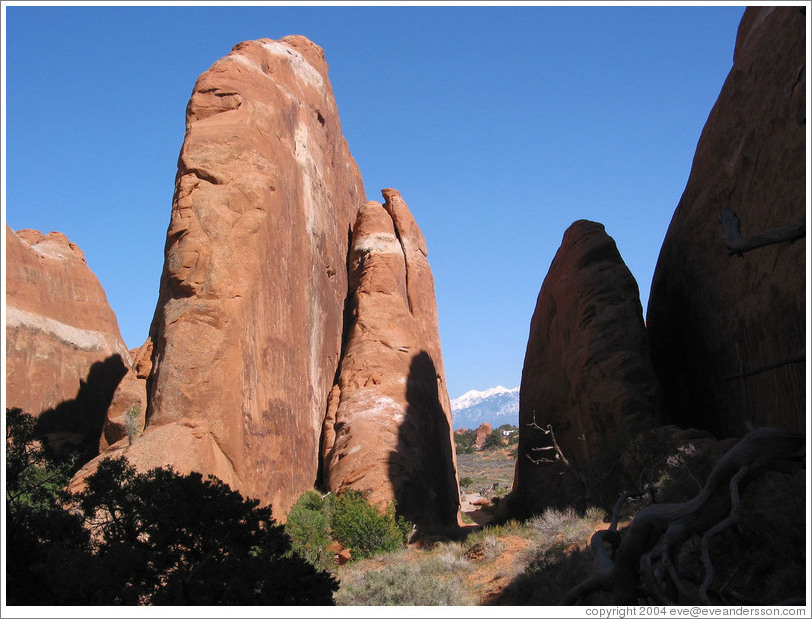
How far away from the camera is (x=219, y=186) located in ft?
65.9

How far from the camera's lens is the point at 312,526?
2009cm

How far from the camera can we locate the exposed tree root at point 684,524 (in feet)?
25.7

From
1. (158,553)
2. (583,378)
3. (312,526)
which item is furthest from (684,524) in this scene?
(583,378)

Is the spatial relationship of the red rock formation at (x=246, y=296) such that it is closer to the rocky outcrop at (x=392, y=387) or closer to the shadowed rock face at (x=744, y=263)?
the rocky outcrop at (x=392, y=387)

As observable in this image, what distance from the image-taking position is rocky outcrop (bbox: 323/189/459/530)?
2350cm

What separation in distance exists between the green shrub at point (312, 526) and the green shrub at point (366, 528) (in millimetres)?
420

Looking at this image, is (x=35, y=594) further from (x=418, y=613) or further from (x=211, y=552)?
(x=418, y=613)

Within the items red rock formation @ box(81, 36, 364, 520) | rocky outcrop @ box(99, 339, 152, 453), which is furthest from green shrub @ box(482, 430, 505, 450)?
rocky outcrop @ box(99, 339, 152, 453)

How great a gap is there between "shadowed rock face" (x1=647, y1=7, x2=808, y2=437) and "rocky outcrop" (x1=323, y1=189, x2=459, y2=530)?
8.24 meters

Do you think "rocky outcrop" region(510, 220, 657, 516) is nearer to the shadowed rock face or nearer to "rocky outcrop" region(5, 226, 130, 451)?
the shadowed rock face

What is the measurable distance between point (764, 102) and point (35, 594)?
18498 millimetres

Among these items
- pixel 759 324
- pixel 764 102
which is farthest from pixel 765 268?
pixel 764 102

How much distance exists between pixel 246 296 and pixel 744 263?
12.6 m

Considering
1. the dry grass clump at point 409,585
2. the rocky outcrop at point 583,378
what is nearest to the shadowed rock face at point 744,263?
the rocky outcrop at point 583,378
